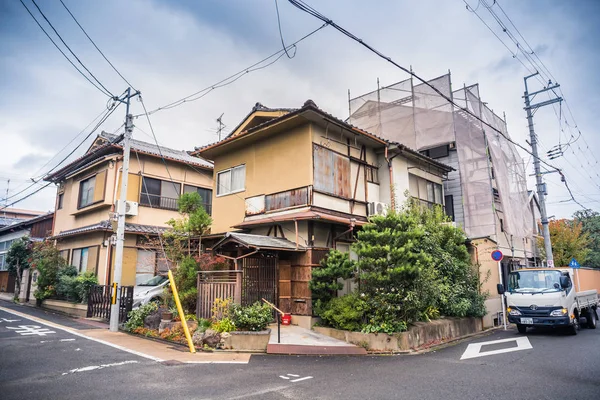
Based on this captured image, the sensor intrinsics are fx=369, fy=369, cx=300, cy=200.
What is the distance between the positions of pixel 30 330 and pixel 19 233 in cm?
2014

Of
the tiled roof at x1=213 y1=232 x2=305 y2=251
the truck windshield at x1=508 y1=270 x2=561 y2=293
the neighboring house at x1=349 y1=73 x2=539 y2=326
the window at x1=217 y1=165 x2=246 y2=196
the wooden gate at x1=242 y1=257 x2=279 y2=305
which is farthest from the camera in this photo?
the neighboring house at x1=349 y1=73 x2=539 y2=326

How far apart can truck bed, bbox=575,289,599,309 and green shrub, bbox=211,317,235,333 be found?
38.7ft

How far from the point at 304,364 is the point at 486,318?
9729mm

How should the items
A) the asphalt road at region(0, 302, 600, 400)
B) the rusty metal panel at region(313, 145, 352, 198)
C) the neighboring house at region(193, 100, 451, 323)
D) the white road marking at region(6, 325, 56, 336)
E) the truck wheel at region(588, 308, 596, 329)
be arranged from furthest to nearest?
the truck wheel at region(588, 308, 596, 329)
the rusty metal panel at region(313, 145, 352, 198)
the neighboring house at region(193, 100, 451, 323)
the white road marking at region(6, 325, 56, 336)
the asphalt road at region(0, 302, 600, 400)

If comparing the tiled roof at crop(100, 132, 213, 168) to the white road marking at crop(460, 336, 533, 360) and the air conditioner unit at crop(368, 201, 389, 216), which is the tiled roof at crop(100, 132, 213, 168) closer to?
the air conditioner unit at crop(368, 201, 389, 216)

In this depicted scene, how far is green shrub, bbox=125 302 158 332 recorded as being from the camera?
11906 millimetres

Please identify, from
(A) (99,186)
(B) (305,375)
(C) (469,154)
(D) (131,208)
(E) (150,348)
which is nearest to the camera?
(B) (305,375)

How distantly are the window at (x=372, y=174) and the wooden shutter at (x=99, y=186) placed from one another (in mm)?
12943

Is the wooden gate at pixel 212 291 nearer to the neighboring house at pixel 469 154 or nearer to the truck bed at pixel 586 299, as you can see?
the neighboring house at pixel 469 154

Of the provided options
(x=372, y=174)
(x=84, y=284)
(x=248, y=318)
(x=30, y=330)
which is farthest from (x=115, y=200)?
(x=372, y=174)

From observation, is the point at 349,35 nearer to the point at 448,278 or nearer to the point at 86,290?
the point at 448,278

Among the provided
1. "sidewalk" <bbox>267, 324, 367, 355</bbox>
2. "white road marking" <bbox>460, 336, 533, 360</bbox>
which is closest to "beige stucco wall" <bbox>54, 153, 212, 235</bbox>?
"sidewalk" <bbox>267, 324, 367, 355</bbox>

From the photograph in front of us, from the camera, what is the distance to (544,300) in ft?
39.5

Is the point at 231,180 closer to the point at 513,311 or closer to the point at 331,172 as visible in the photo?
the point at 331,172
